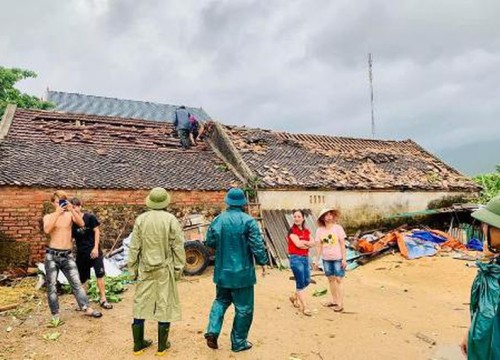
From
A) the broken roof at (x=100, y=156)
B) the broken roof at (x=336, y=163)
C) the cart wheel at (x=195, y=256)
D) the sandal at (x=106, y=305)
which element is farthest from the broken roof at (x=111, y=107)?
the sandal at (x=106, y=305)

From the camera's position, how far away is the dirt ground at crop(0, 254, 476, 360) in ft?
16.5

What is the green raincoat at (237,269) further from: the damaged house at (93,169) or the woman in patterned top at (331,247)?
the damaged house at (93,169)

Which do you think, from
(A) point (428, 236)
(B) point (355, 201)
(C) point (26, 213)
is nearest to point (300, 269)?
(C) point (26, 213)

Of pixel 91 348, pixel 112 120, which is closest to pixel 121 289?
pixel 91 348

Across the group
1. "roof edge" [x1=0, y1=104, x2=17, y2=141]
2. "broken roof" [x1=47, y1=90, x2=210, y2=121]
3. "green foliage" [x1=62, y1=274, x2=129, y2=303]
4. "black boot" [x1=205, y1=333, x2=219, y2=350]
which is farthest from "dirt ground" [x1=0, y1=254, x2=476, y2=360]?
"broken roof" [x1=47, y1=90, x2=210, y2=121]

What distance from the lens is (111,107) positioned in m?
23.7

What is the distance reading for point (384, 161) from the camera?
17359mm

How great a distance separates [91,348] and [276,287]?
488 cm

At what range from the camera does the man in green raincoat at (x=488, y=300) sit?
2336mm

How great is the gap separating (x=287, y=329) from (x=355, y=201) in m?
9.11

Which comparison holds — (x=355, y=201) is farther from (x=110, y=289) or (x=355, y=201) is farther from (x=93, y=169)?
(x=110, y=289)

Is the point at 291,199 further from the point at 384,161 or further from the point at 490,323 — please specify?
the point at 490,323

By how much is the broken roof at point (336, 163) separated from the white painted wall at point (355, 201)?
0.85 ft

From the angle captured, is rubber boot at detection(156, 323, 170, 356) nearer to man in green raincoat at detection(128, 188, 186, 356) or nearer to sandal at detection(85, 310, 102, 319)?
man in green raincoat at detection(128, 188, 186, 356)
